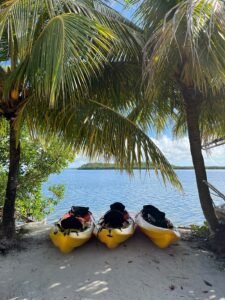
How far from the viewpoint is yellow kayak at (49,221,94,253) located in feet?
16.0

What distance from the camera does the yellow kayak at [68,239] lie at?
4.87 metres

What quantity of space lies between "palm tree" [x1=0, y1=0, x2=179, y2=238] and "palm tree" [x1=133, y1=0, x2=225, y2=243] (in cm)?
48

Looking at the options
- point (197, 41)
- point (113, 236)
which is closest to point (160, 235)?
point (113, 236)

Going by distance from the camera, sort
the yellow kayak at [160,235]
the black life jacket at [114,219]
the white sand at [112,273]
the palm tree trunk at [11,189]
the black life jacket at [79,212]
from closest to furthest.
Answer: the white sand at [112,273] < the yellow kayak at [160,235] < the black life jacket at [114,219] < the palm tree trunk at [11,189] < the black life jacket at [79,212]

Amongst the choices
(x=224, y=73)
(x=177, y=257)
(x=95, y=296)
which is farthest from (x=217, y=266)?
(x=224, y=73)

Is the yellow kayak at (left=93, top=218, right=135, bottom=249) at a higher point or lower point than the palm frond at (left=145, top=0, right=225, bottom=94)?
lower

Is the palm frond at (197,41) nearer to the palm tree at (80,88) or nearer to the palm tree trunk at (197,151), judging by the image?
the palm tree at (80,88)

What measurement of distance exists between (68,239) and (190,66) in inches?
127

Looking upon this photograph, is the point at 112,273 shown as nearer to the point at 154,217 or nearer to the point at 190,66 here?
the point at 154,217

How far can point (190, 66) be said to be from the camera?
4.66 meters

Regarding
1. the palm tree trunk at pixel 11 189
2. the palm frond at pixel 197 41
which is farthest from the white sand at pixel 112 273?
the palm frond at pixel 197 41

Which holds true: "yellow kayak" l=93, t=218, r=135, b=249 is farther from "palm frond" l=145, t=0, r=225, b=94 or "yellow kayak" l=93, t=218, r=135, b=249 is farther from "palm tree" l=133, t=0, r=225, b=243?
"palm frond" l=145, t=0, r=225, b=94

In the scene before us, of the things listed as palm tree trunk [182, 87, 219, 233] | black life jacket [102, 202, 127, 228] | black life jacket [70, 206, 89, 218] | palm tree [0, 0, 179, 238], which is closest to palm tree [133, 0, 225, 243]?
palm tree trunk [182, 87, 219, 233]

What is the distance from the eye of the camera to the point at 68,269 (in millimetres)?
4539
